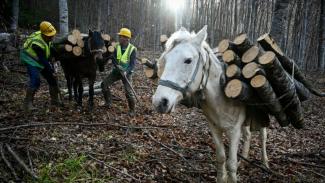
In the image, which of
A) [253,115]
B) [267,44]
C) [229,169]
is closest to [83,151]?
[229,169]

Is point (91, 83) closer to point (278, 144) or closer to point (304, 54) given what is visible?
point (278, 144)

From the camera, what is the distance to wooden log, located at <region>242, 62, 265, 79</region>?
420cm

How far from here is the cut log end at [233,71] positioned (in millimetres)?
4242

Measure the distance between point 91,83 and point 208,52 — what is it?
5159mm

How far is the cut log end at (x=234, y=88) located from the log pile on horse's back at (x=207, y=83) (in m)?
0.01

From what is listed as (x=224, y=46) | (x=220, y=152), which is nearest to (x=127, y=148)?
(x=220, y=152)

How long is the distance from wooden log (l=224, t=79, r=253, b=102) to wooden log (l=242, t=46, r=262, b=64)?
1.21 ft

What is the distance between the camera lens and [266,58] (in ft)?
13.9

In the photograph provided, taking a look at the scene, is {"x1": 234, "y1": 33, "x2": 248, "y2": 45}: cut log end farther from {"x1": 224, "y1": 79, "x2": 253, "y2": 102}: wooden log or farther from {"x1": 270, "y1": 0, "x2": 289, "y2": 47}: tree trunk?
{"x1": 270, "y1": 0, "x2": 289, "y2": 47}: tree trunk

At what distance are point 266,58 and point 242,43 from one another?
413 mm

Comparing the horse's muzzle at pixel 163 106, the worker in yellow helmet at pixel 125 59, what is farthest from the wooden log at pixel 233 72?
the worker in yellow helmet at pixel 125 59

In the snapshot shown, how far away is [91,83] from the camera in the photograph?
28.7 ft

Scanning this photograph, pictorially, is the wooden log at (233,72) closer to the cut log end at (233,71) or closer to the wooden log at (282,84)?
the cut log end at (233,71)

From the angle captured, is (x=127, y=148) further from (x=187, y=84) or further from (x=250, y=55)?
(x=250, y=55)
